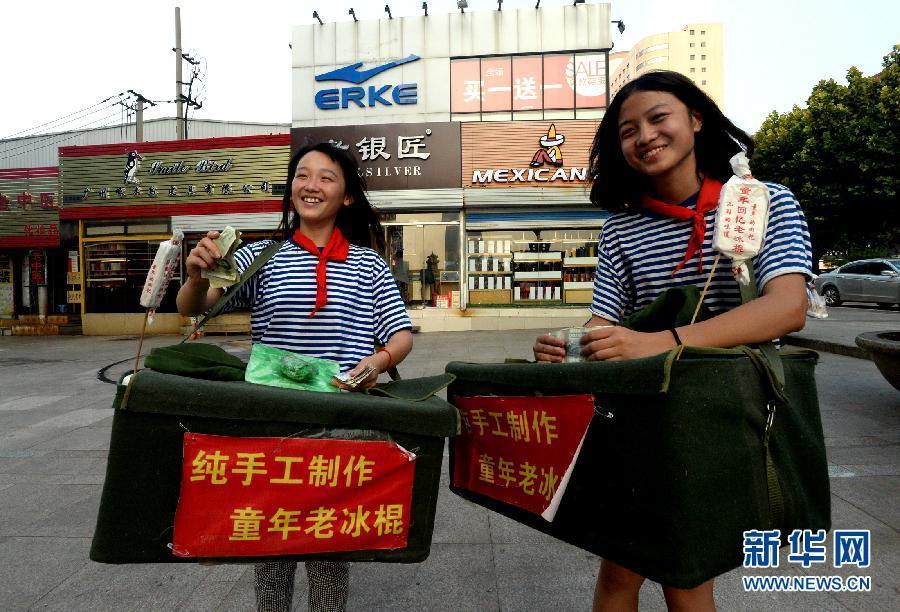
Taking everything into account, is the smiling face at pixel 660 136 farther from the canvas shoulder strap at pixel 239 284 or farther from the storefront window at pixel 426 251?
the storefront window at pixel 426 251

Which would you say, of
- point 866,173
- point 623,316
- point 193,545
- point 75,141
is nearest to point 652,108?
point 623,316

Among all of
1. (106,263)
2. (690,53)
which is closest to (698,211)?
(106,263)

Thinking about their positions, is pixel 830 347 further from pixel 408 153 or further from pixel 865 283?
pixel 865 283

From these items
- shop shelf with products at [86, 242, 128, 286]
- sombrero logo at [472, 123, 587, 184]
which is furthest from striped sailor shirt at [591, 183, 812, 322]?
shop shelf with products at [86, 242, 128, 286]

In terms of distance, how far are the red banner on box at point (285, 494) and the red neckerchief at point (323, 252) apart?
0.57 metres

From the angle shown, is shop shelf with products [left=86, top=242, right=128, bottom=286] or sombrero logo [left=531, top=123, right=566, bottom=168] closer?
sombrero logo [left=531, top=123, right=566, bottom=168]

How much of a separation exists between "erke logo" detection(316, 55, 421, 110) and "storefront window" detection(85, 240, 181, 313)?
6.00 meters

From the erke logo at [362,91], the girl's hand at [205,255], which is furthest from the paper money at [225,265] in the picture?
the erke logo at [362,91]

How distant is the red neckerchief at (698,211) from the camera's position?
1353 mm

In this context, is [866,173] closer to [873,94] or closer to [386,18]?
[873,94]

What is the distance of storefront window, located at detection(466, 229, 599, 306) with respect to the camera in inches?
539

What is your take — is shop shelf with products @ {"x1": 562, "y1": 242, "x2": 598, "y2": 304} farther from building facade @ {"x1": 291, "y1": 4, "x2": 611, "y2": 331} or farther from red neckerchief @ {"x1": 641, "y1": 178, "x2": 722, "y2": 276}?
red neckerchief @ {"x1": 641, "y1": 178, "x2": 722, "y2": 276}

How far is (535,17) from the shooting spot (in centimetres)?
1421

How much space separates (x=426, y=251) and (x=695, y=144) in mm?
12518
